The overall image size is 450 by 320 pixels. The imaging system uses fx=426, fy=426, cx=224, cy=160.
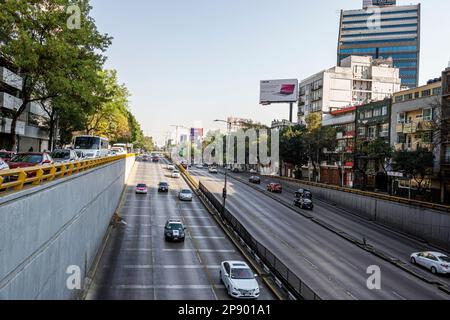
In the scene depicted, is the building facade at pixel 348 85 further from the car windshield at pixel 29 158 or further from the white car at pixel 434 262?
the car windshield at pixel 29 158

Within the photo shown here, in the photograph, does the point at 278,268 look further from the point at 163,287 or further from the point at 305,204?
the point at 305,204

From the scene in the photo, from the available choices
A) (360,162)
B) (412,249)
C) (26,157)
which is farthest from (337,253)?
(360,162)

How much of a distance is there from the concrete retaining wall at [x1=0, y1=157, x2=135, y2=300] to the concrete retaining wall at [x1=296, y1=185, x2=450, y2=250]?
3277 centimetres

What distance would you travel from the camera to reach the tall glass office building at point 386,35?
174 meters

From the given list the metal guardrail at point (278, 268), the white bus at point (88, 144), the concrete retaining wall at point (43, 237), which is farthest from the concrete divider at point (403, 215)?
the white bus at point (88, 144)

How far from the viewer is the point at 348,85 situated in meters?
113

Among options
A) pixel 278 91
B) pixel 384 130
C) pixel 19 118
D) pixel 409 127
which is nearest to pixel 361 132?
pixel 384 130

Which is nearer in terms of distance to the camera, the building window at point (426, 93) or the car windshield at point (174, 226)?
the car windshield at point (174, 226)

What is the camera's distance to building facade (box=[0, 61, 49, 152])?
164 ft

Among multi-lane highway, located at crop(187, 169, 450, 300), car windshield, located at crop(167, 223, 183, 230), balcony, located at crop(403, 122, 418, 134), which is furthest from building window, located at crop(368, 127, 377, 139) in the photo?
car windshield, located at crop(167, 223, 183, 230)

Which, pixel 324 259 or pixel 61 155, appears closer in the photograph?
pixel 61 155

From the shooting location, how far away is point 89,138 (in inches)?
1934

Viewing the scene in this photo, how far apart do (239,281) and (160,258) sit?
10.1 metres

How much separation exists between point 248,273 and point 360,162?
182 feet
